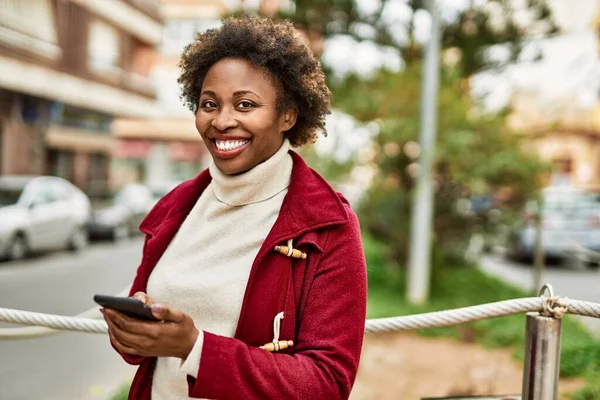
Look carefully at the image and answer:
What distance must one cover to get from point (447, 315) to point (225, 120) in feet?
3.18

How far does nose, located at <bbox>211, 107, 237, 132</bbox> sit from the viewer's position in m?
1.42

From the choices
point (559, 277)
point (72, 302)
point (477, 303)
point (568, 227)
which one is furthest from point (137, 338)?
point (568, 227)

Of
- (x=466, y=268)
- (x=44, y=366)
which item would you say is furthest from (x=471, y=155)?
(x=44, y=366)

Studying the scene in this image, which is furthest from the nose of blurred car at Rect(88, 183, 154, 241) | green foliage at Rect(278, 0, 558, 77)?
blurred car at Rect(88, 183, 154, 241)

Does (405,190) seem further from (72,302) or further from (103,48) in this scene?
(103,48)

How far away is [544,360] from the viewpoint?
1664mm

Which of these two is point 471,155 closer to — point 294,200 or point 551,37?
point 551,37

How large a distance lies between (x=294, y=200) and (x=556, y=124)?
8.38 m

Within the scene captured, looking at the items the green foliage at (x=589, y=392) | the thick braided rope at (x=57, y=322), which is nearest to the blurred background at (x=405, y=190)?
the green foliage at (x=589, y=392)

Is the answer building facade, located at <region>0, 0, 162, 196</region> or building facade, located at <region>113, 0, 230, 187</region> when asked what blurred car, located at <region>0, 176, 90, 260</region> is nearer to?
building facade, located at <region>0, 0, 162, 196</region>

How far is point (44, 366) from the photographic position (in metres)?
5.48

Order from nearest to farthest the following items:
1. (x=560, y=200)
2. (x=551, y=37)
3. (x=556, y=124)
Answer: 1. (x=556, y=124)
2. (x=551, y=37)
3. (x=560, y=200)

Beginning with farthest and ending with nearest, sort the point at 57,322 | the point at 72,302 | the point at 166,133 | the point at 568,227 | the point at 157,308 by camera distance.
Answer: the point at 166,133 < the point at 568,227 < the point at 72,302 < the point at 57,322 < the point at 157,308

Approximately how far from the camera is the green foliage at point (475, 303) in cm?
553
